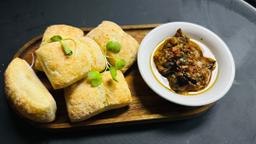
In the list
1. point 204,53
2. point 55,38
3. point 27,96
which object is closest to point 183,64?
point 204,53

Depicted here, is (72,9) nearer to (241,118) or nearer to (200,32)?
(200,32)

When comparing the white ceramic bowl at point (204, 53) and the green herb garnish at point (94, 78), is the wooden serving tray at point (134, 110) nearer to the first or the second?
the white ceramic bowl at point (204, 53)

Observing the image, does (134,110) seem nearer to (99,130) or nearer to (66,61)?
(99,130)

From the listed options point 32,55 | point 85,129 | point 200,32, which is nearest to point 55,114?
point 85,129

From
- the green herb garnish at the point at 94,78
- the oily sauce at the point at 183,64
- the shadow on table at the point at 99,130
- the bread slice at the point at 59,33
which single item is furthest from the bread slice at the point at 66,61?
the oily sauce at the point at 183,64

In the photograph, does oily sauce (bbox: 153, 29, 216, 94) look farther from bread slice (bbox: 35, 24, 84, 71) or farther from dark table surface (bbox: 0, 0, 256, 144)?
bread slice (bbox: 35, 24, 84, 71)

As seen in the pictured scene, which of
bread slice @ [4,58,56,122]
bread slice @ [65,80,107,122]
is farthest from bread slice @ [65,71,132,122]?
bread slice @ [4,58,56,122]
